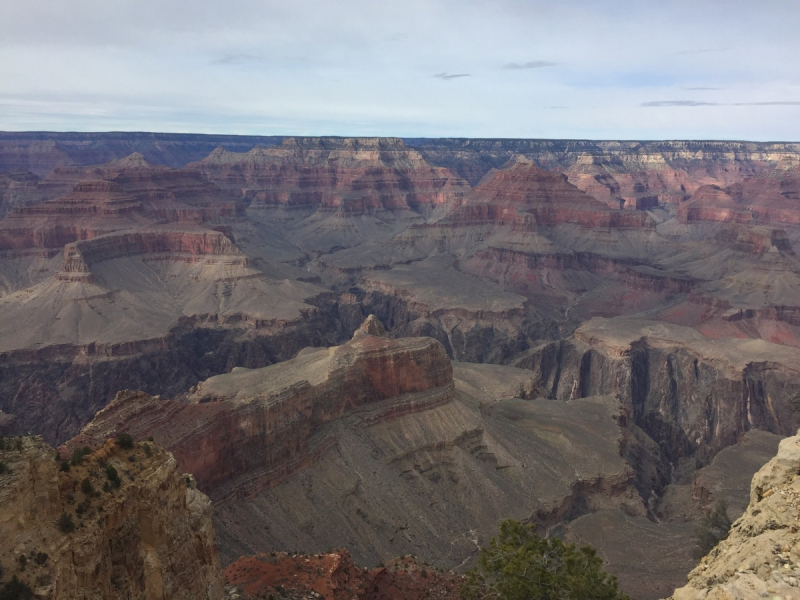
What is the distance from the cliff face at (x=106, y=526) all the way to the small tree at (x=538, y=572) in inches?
488

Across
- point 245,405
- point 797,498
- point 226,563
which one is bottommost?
point 226,563

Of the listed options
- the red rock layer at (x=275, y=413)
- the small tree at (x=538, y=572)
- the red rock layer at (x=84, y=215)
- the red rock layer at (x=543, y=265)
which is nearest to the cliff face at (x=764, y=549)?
the small tree at (x=538, y=572)

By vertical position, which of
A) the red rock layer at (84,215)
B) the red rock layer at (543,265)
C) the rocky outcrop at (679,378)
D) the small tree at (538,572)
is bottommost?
the rocky outcrop at (679,378)

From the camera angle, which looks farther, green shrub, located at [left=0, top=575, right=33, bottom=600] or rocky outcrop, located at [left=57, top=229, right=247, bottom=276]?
rocky outcrop, located at [left=57, top=229, right=247, bottom=276]

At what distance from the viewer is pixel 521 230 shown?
176 m

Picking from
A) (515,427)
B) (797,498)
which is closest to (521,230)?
(515,427)

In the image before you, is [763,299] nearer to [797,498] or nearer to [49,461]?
[797,498]

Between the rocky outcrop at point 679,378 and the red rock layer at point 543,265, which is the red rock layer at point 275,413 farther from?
the red rock layer at point 543,265

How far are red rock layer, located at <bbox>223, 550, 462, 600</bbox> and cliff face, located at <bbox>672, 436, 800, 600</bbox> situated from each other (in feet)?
58.5

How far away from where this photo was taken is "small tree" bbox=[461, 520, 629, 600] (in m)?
25.0

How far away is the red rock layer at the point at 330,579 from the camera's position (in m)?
30.5

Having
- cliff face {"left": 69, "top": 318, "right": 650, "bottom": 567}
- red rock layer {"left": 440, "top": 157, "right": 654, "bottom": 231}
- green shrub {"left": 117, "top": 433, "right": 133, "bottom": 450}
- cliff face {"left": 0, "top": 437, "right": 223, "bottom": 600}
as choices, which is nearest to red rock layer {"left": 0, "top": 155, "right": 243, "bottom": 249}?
red rock layer {"left": 440, "top": 157, "right": 654, "bottom": 231}

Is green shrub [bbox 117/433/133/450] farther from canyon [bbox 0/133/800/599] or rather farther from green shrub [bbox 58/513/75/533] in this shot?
canyon [bbox 0/133/800/599]

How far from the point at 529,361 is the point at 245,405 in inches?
2848
